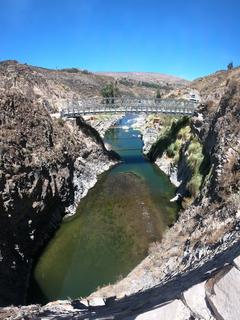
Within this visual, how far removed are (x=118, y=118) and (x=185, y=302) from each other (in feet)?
351

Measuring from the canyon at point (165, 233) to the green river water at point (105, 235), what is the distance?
1.21 metres

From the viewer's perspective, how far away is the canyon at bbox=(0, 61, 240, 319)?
5.98 meters

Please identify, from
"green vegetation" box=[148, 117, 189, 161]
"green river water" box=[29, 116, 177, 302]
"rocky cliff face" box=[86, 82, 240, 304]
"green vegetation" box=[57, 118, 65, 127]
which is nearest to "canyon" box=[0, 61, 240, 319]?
"rocky cliff face" box=[86, 82, 240, 304]

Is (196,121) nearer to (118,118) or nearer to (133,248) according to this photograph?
(133,248)

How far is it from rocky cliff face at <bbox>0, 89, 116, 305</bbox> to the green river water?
1.21 metres

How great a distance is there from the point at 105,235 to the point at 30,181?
297 inches

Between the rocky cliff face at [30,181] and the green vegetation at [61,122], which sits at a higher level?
the green vegetation at [61,122]

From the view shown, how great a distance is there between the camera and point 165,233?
31.0 m

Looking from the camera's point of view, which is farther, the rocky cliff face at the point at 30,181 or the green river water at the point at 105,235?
the green river water at the point at 105,235

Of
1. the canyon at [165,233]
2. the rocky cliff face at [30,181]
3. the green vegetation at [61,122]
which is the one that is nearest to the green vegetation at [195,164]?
the canyon at [165,233]

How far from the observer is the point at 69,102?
6600 centimetres

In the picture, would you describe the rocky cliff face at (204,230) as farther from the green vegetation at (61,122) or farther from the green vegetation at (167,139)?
the green vegetation at (167,139)

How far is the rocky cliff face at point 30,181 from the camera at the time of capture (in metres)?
25.7

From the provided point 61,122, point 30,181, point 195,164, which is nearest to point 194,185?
point 195,164
